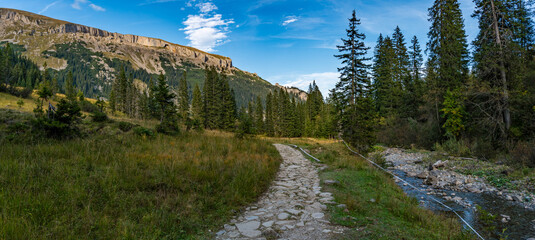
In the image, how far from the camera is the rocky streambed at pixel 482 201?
5684 millimetres

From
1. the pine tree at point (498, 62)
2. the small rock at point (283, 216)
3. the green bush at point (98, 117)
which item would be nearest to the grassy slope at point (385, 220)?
the small rock at point (283, 216)

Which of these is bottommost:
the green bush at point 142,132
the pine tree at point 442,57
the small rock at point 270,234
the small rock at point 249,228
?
the small rock at point 249,228

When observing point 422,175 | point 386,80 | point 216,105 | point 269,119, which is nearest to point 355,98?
point 422,175

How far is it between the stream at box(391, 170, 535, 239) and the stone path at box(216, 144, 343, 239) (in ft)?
11.3

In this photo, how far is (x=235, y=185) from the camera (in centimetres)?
563

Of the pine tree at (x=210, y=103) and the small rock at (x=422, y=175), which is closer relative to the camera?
the small rock at (x=422, y=175)

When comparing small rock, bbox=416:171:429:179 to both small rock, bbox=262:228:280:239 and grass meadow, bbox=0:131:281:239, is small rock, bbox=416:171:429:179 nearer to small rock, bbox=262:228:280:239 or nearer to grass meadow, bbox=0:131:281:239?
grass meadow, bbox=0:131:281:239

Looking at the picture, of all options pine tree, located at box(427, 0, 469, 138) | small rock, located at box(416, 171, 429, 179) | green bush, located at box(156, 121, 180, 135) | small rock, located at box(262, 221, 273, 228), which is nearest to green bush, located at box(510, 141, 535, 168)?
small rock, located at box(416, 171, 429, 179)

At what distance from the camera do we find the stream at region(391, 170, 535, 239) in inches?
213

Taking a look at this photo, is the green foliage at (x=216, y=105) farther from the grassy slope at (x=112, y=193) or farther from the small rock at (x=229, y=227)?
the small rock at (x=229, y=227)

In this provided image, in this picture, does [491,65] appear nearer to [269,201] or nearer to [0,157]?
[269,201]

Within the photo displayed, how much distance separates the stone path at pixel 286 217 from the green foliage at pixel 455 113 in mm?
18956

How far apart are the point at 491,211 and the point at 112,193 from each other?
1058 cm

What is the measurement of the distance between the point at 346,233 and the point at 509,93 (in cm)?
1896
